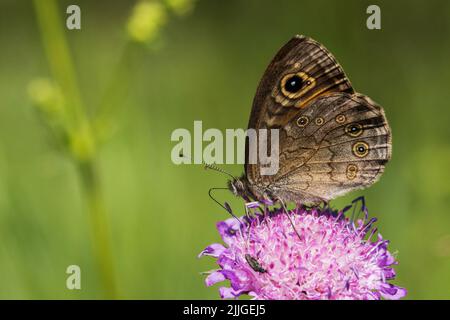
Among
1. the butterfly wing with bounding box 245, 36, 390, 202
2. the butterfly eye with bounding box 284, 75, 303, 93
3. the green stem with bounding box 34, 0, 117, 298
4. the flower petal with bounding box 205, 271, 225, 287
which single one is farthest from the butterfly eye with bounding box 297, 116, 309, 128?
the green stem with bounding box 34, 0, 117, 298

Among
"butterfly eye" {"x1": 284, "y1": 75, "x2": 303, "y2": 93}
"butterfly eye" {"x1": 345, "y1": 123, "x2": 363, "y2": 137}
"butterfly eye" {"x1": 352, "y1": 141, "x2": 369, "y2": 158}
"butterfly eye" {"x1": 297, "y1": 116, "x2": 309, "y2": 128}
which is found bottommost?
"butterfly eye" {"x1": 352, "y1": 141, "x2": 369, "y2": 158}

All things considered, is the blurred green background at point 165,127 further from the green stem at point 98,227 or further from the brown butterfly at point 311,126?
the brown butterfly at point 311,126

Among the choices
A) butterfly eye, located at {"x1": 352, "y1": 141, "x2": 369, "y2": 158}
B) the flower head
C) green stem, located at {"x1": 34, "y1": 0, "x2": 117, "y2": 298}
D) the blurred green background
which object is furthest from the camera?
the blurred green background

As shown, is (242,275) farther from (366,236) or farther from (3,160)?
(3,160)

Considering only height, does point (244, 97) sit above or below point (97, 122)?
above

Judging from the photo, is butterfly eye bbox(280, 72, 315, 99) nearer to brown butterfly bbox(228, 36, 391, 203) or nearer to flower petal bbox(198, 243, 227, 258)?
brown butterfly bbox(228, 36, 391, 203)

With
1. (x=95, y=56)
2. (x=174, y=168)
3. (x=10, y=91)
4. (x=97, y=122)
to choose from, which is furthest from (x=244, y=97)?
(x=97, y=122)

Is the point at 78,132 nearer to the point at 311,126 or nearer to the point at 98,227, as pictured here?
the point at 98,227
